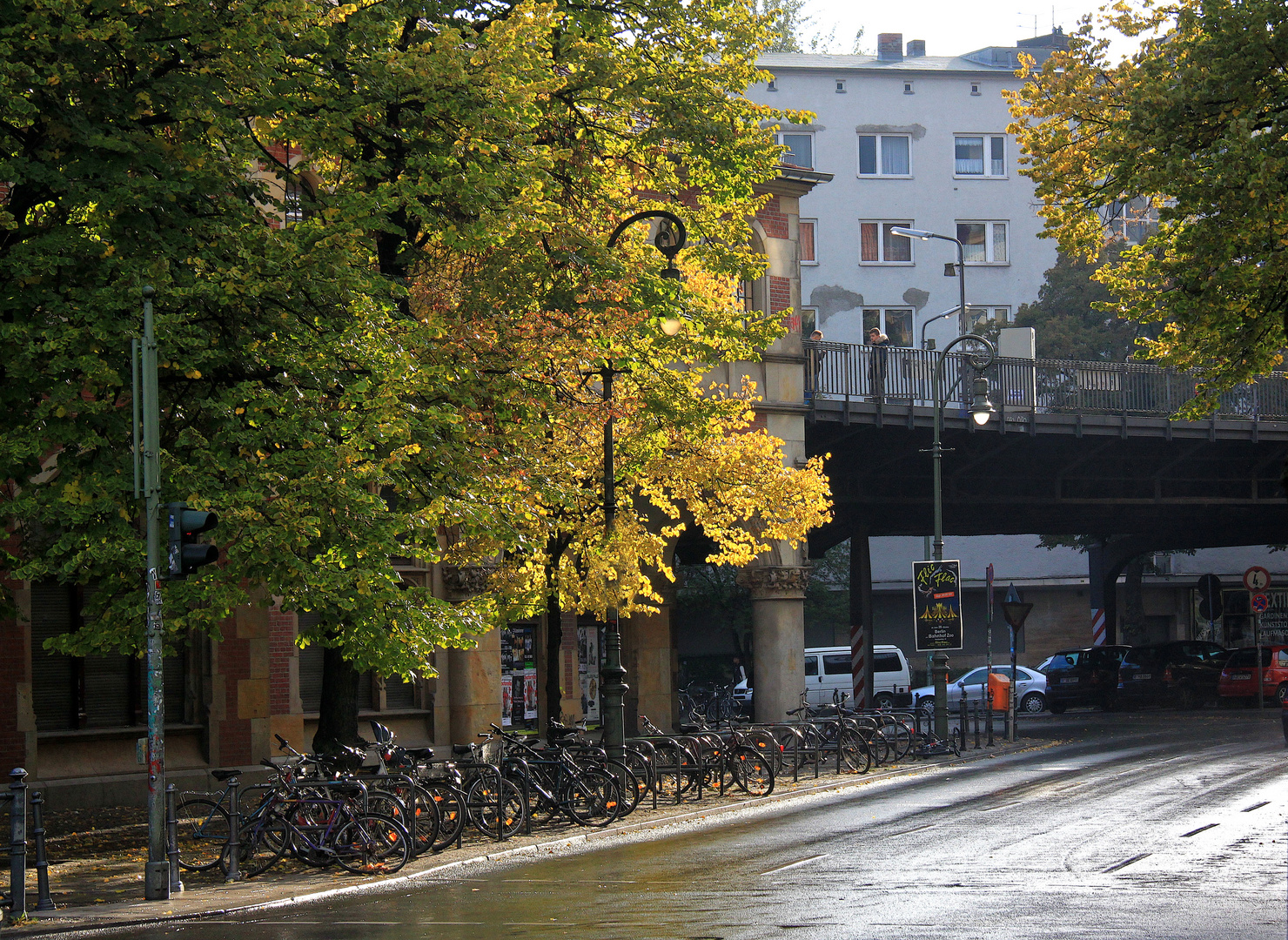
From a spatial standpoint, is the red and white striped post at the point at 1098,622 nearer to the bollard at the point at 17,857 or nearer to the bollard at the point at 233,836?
the bollard at the point at 233,836

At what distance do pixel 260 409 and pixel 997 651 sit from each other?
48.6 m

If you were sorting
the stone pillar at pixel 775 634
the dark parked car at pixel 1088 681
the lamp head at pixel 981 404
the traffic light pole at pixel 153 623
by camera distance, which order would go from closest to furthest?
1. the traffic light pole at pixel 153 623
2. the lamp head at pixel 981 404
3. the stone pillar at pixel 775 634
4. the dark parked car at pixel 1088 681

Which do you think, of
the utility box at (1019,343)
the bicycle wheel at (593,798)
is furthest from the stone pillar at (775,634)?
the bicycle wheel at (593,798)

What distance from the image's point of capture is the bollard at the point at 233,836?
13391mm

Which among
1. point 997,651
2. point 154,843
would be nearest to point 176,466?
point 154,843

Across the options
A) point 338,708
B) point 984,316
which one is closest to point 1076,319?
point 984,316

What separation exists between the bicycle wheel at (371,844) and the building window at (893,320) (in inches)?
1749

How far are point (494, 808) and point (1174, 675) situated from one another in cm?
2851

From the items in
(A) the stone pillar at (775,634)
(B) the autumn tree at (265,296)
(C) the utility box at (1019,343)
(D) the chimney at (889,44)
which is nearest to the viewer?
(B) the autumn tree at (265,296)

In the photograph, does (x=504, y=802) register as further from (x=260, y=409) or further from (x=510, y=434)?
(x=260, y=409)

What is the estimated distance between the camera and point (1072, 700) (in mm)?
41250

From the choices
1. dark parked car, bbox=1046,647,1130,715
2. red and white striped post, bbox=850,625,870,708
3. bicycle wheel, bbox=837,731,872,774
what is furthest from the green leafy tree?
bicycle wheel, bbox=837,731,872,774

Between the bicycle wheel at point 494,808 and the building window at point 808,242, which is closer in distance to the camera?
the bicycle wheel at point 494,808

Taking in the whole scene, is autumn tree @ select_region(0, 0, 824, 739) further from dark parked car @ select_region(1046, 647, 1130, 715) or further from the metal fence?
dark parked car @ select_region(1046, 647, 1130, 715)
